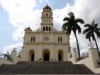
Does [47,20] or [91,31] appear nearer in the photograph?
[91,31]

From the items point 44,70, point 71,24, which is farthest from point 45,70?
point 71,24

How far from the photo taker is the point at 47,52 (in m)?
Answer: 40.8

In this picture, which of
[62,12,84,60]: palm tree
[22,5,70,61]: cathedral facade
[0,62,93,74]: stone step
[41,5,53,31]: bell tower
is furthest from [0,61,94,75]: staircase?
[41,5,53,31]: bell tower

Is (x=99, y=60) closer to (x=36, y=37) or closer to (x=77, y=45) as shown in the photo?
(x=77, y=45)

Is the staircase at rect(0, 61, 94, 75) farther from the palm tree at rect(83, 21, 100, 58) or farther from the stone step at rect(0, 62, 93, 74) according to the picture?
the palm tree at rect(83, 21, 100, 58)

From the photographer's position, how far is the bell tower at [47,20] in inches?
1693

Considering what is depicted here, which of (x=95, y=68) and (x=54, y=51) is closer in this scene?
(x=95, y=68)

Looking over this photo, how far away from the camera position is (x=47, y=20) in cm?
4444

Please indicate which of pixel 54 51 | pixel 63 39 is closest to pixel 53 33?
pixel 63 39

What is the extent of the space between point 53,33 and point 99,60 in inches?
1057

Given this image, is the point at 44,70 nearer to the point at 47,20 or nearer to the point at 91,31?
the point at 91,31

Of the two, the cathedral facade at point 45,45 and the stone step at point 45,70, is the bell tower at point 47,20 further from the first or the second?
the stone step at point 45,70

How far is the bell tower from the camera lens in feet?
141

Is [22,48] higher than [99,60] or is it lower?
higher
